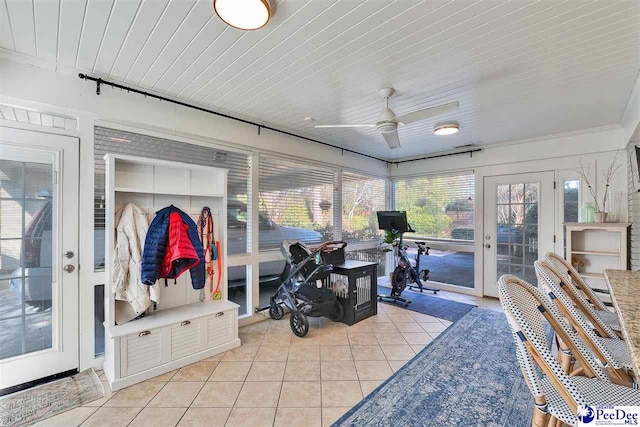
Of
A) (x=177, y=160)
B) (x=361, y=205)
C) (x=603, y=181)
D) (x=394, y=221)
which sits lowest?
(x=394, y=221)

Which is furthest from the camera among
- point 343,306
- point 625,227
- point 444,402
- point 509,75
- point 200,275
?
point 343,306

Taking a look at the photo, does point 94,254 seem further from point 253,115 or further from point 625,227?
point 625,227

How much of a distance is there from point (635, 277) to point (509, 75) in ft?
6.16

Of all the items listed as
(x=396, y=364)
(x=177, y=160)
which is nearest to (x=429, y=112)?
(x=396, y=364)

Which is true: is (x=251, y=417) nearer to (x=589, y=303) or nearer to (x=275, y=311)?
(x=275, y=311)

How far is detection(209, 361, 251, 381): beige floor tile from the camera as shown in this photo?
2.44m

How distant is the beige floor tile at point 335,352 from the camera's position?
2.80 meters

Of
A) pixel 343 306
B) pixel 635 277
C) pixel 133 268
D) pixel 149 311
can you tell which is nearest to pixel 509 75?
pixel 635 277

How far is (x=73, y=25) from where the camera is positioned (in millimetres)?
1856

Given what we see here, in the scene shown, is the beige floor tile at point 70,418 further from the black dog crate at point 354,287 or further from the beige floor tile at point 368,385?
the black dog crate at point 354,287

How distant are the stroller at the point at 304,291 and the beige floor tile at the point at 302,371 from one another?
21.2 inches

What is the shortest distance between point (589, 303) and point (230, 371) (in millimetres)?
3001

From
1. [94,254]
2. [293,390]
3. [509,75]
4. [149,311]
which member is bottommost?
[293,390]

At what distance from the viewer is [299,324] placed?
10.7ft
